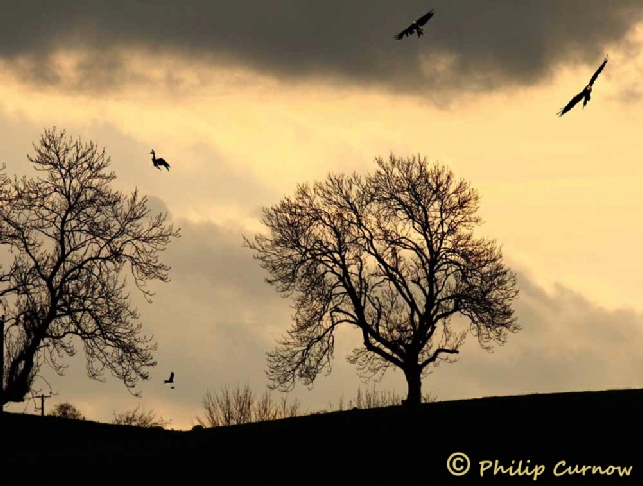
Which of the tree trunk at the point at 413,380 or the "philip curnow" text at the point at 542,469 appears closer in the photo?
the "philip curnow" text at the point at 542,469

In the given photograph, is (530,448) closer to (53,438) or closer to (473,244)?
(53,438)

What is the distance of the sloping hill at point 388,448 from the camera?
33906mm

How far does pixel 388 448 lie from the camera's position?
36.2 meters

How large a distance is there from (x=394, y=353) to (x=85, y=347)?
13.4m

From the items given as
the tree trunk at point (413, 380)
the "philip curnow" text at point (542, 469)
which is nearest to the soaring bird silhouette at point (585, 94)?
the "philip curnow" text at point (542, 469)

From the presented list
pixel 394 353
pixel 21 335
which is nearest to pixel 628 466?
pixel 394 353

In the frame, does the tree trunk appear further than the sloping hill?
Yes

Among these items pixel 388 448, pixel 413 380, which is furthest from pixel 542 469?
pixel 413 380

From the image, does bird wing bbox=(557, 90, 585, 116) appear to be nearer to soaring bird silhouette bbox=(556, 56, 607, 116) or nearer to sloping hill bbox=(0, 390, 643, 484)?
soaring bird silhouette bbox=(556, 56, 607, 116)

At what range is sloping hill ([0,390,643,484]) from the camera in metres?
33.9

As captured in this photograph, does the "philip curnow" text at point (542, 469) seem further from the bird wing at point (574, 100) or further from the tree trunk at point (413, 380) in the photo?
the tree trunk at point (413, 380)

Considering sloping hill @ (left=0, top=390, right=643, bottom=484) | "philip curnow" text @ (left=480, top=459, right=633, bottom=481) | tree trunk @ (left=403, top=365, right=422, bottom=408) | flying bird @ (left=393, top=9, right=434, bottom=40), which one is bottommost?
"philip curnow" text @ (left=480, top=459, right=633, bottom=481)

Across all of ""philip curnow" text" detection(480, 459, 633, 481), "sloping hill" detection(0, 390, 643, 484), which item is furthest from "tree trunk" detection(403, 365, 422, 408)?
""philip curnow" text" detection(480, 459, 633, 481)

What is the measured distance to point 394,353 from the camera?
57125 mm
